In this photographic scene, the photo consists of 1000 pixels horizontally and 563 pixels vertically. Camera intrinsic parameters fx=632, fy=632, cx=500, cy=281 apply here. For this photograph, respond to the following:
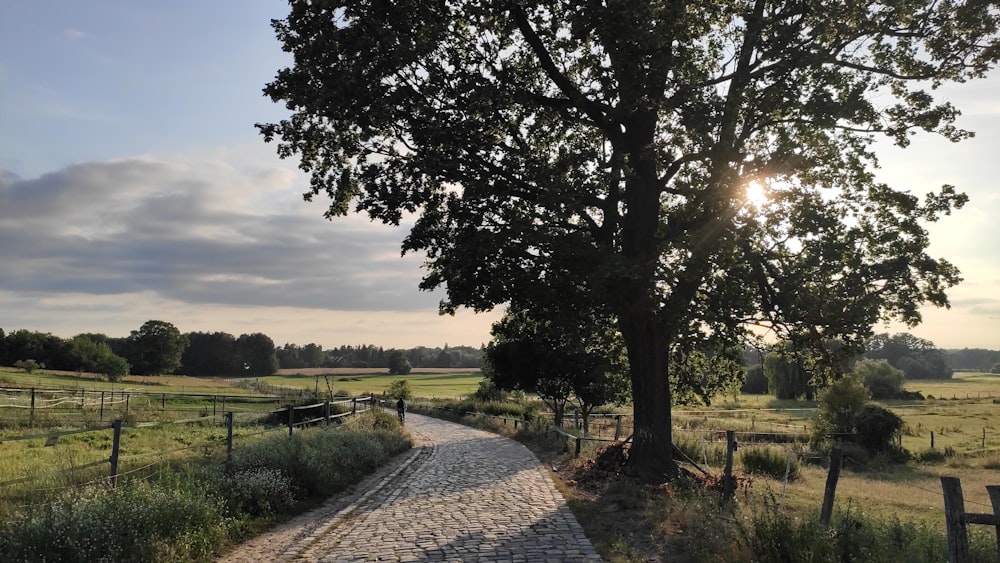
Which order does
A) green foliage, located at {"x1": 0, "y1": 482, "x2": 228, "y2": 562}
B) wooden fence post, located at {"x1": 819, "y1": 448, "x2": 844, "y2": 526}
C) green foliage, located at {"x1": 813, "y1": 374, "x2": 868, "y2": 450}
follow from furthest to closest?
green foliage, located at {"x1": 813, "y1": 374, "x2": 868, "y2": 450}
wooden fence post, located at {"x1": 819, "y1": 448, "x2": 844, "y2": 526}
green foliage, located at {"x1": 0, "y1": 482, "x2": 228, "y2": 562}

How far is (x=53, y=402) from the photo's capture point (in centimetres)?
3550

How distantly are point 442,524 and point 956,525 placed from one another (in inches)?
272

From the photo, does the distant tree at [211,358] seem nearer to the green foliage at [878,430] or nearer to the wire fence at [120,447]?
the wire fence at [120,447]

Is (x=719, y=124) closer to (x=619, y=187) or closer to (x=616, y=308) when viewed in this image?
(x=619, y=187)

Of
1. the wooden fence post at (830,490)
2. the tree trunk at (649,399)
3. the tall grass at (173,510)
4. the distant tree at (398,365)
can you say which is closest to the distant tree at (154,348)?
the distant tree at (398,365)

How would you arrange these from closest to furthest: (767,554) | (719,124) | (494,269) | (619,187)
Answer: (767,554) < (719,124) < (494,269) < (619,187)

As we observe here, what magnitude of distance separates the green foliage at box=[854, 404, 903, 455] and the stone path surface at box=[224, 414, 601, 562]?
29029 mm

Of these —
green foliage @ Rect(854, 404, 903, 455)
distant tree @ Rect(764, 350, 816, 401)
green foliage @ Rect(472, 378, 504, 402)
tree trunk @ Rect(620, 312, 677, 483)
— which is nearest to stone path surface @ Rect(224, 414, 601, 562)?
tree trunk @ Rect(620, 312, 677, 483)

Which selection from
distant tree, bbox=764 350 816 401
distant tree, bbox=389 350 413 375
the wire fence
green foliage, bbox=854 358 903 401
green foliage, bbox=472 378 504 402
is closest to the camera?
the wire fence

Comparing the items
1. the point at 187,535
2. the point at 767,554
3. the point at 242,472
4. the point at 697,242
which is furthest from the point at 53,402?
the point at 767,554

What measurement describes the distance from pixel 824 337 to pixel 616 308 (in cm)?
471

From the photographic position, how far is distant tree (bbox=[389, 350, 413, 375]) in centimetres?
14550

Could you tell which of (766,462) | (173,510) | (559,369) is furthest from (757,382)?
(173,510)

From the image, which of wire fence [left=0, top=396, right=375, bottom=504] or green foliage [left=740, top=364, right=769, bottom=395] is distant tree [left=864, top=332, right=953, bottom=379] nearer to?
green foliage [left=740, top=364, right=769, bottom=395]
